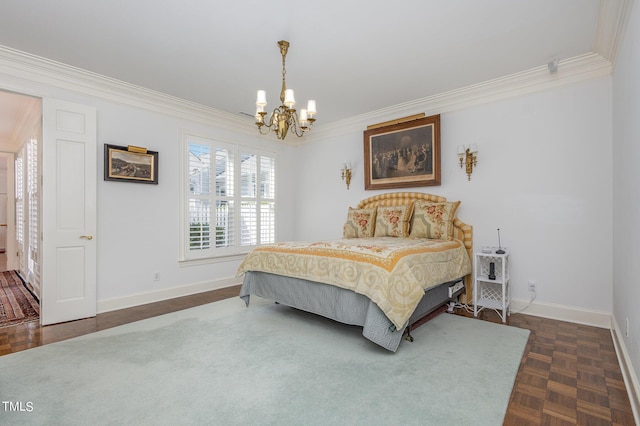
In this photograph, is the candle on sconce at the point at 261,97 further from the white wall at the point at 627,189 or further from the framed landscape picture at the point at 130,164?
the white wall at the point at 627,189

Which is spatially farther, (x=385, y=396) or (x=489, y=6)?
(x=489, y=6)

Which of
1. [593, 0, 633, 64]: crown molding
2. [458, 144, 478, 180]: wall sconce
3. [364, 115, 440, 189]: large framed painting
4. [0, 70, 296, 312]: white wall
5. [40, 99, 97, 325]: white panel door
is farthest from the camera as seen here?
[364, 115, 440, 189]: large framed painting

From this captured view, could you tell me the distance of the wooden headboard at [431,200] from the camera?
3936 mm

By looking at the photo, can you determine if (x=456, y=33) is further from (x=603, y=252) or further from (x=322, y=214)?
(x=322, y=214)

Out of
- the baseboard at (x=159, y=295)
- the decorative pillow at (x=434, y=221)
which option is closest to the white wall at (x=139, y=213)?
the baseboard at (x=159, y=295)

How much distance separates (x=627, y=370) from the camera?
212cm

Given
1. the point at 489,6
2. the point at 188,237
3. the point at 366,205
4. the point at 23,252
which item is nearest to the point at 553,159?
the point at 489,6

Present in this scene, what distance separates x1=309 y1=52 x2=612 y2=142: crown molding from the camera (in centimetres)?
325

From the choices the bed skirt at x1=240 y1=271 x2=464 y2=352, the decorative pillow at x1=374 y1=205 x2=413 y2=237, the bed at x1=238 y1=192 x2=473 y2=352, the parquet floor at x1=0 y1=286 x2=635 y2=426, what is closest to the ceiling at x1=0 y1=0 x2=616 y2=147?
the decorative pillow at x1=374 y1=205 x2=413 y2=237

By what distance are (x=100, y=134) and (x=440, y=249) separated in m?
4.23

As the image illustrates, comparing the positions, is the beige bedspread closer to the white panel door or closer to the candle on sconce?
the candle on sconce

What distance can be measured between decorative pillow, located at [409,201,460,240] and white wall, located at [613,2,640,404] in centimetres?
152

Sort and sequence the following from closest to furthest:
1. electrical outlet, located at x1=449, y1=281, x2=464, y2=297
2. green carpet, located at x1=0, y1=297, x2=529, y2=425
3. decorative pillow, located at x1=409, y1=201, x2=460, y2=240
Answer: green carpet, located at x1=0, y1=297, x2=529, y2=425 < electrical outlet, located at x1=449, y1=281, x2=464, y2=297 < decorative pillow, located at x1=409, y1=201, x2=460, y2=240

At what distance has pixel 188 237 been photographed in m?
4.57
